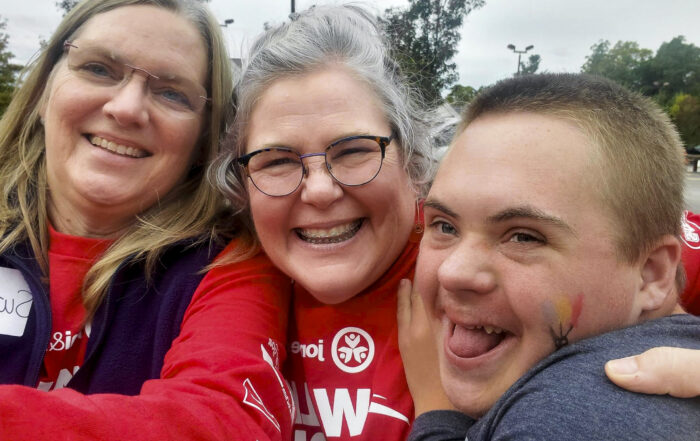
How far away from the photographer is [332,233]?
6.03 ft

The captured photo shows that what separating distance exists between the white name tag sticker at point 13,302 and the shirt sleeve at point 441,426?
4.89ft

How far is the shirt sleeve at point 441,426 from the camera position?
1.43 metres

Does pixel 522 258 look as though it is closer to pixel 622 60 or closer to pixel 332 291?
pixel 332 291

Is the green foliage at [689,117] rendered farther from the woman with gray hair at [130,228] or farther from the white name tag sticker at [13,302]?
the white name tag sticker at [13,302]

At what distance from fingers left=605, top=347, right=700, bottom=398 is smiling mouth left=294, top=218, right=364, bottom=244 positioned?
0.97 metres

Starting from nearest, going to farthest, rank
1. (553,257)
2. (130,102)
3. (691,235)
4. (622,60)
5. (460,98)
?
(553,257)
(130,102)
(691,235)
(460,98)
(622,60)

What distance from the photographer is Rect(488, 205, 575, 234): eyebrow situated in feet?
4.09

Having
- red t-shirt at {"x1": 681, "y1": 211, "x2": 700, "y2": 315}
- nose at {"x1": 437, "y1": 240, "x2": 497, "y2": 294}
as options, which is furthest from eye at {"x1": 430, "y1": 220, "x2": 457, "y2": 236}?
red t-shirt at {"x1": 681, "y1": 211, "x2": 700, "y2": 315}

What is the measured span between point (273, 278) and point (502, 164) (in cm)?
103

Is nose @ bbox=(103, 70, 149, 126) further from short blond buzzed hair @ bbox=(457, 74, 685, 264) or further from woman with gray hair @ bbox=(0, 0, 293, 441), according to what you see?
short blond buzzed hair @ bbox=(457, 74, 685, 264)

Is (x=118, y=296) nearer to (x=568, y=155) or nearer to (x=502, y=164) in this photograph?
(x=502, y=164)

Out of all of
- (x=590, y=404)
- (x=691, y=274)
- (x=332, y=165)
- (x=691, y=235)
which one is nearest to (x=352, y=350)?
(x=332, y=165)

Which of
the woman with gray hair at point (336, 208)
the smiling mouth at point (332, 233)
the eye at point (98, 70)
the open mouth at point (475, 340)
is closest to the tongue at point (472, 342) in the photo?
the open mouth at point (475, 340)

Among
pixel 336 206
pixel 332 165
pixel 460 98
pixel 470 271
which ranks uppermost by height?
pixel 460 98
